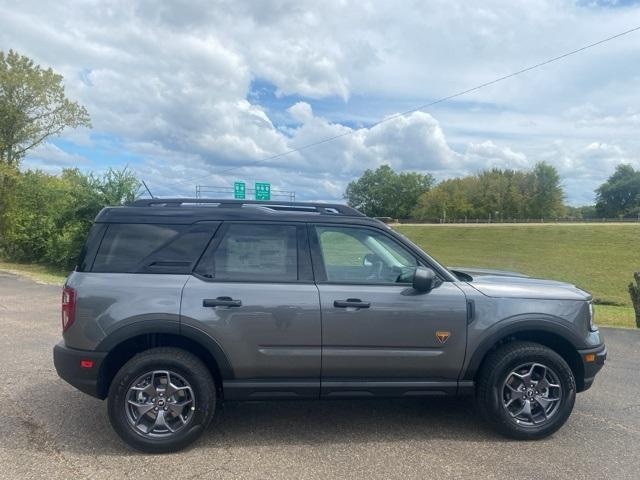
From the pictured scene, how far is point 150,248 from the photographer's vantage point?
13.7 ft

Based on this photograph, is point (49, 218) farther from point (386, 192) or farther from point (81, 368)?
point (386, 192)

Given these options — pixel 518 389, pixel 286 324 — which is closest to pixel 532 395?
pixel 518 389

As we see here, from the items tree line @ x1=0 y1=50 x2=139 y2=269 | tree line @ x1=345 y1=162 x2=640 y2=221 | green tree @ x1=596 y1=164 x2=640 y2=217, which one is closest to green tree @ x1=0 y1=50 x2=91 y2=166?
tree line @ x1=0 y1=50 x2=139 y2=269

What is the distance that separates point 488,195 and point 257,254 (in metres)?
109

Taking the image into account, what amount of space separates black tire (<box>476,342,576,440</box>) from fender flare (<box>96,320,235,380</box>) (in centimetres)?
215

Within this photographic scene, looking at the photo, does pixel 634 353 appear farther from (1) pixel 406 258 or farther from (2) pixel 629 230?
(2) pixel 629 230

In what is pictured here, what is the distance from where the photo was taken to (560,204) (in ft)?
334

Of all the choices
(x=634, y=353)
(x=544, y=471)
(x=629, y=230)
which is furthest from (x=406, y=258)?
(x=629, y=230)

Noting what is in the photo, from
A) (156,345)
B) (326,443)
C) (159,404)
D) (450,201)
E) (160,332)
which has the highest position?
(450,201)

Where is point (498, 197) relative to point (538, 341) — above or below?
above

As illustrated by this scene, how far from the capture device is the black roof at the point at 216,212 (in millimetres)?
4238

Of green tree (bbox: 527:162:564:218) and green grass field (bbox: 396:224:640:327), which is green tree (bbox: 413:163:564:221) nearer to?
green tree (bbox: 527:162:564:218)

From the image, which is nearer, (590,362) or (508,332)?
(508,332)

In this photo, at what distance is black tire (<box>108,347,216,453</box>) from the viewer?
12.9 ft
